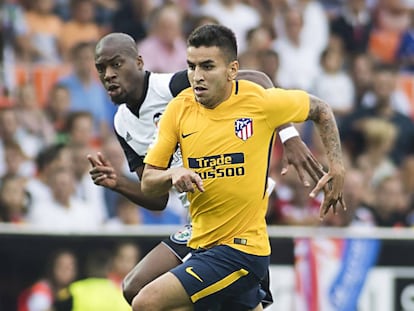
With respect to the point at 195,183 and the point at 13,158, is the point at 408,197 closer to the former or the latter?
the point at 13,158

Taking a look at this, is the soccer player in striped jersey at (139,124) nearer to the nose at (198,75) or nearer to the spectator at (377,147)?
the nose at (198,75)

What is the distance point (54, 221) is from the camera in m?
12.4

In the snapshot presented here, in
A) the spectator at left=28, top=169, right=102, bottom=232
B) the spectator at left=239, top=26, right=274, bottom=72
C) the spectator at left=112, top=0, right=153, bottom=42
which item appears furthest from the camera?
the spectator at left=112, top=0, right=153, bottom=42

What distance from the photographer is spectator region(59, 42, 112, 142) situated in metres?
13.8

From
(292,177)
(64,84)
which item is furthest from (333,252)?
(64,84)

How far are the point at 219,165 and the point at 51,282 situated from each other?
434 cm

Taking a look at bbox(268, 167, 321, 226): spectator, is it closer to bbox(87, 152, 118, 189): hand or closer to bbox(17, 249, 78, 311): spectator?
bbox(17, 249, 78, 311): spectator

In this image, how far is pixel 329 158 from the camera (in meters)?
7.84

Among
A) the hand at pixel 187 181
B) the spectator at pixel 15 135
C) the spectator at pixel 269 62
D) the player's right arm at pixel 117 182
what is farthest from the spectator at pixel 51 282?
the hand at pixel 187 181

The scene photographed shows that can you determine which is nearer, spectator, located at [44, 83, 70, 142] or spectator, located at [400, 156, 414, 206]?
spectator, located at [44, 83, 70, 142]

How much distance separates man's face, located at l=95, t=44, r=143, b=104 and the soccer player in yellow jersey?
0.57 meters

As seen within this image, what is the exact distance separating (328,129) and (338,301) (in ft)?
14.0

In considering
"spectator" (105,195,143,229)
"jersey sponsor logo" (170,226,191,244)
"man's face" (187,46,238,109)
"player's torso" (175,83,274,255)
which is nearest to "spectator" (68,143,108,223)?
"spectator" (105,195,143,229)

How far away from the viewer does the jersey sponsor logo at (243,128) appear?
768cm
